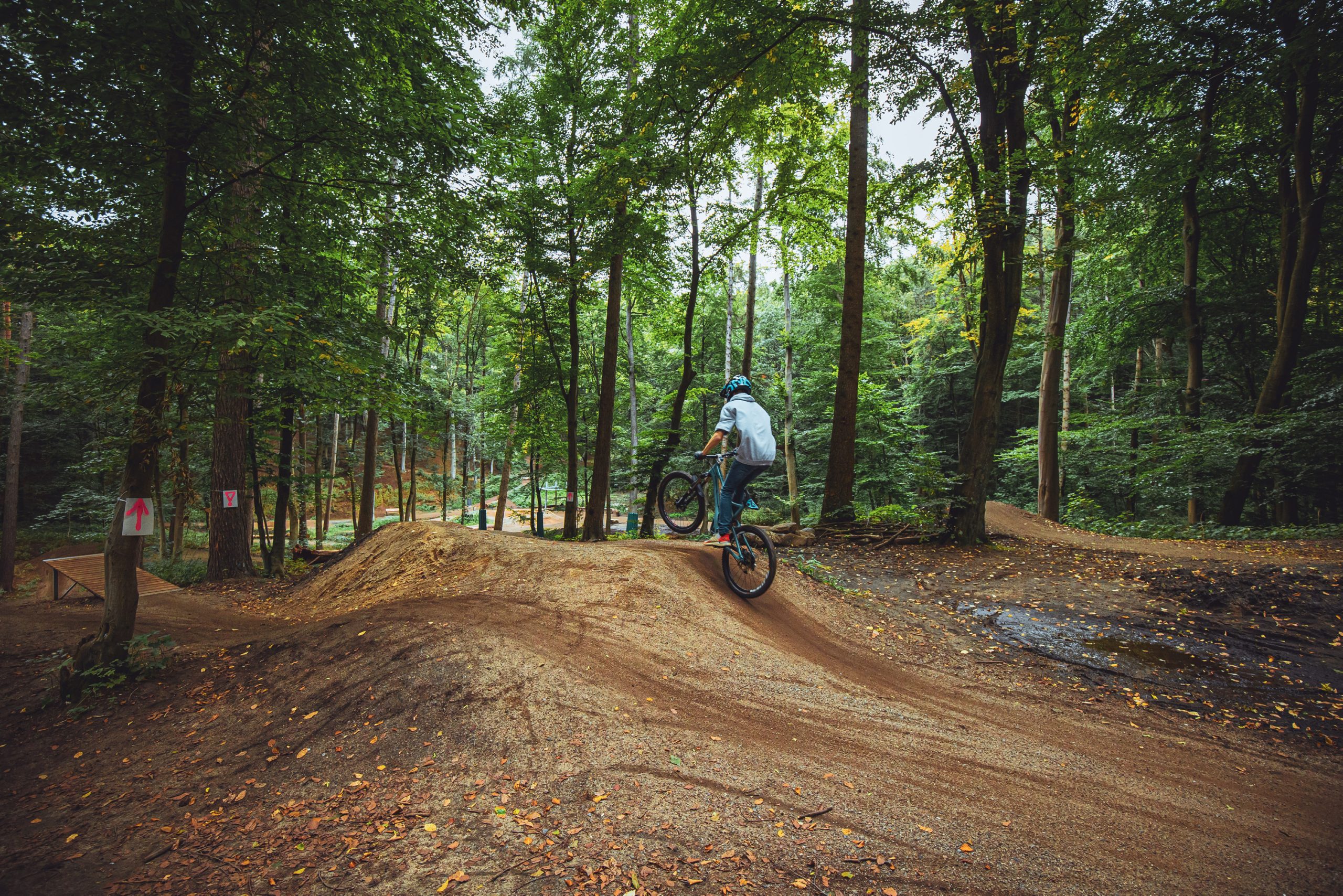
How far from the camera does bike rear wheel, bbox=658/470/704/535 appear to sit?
7133mm

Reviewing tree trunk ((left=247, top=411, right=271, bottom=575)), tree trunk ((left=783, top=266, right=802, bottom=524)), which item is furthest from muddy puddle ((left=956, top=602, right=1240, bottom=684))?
tree trunk ((left=247, top=411, right=271, bottom=575))

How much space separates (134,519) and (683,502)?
5776mm

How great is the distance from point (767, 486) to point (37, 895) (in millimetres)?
24867

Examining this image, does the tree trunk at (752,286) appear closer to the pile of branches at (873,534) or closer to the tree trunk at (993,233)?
the pile of branches at (873,534)

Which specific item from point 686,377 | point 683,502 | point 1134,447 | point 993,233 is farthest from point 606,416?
point 1134,447

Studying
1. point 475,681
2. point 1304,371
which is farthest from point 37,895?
point 1304,371

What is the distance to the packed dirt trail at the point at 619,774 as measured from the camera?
2.30 m

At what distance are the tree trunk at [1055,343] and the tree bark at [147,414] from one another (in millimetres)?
13694

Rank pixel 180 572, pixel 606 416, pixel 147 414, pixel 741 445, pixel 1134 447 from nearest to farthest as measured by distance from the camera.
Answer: pixel 147 414 < pixel 741 445 < pixel 606 416 < pixel 180 572 < pixel 1134 447

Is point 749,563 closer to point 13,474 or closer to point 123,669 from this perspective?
point 123,669

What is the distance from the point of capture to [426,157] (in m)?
5.43

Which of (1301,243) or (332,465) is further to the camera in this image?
(332,465)

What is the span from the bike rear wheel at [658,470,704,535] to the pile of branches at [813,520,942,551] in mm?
3790

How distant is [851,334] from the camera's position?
10.1 m
